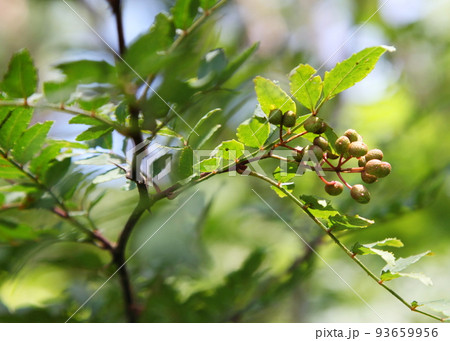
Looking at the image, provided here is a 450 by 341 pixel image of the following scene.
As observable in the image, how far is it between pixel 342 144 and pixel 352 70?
0.28 feet

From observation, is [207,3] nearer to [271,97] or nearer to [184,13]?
[184,13]

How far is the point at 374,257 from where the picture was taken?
119 centimetres

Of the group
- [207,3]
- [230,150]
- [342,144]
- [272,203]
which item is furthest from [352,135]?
[272,203]

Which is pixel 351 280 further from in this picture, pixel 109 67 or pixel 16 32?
pixel 16 32

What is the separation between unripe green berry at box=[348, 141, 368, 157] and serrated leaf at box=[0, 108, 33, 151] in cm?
36

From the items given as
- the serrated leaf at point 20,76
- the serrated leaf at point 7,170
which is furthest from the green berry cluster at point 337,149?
the serrated leaf at point 7,170

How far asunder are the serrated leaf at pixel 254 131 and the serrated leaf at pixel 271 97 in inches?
0.9

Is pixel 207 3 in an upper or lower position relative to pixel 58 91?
upper

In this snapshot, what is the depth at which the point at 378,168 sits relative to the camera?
510 mm

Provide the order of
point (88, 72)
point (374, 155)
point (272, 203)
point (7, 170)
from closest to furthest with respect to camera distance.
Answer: point (88, 72) → point (374, 155) → point (7, 170) → point (272, 203)

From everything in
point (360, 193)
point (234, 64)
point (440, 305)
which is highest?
point (234, 64)

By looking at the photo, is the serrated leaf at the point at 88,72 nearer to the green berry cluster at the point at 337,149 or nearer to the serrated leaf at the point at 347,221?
the green berry cluster at the point at 337,149
